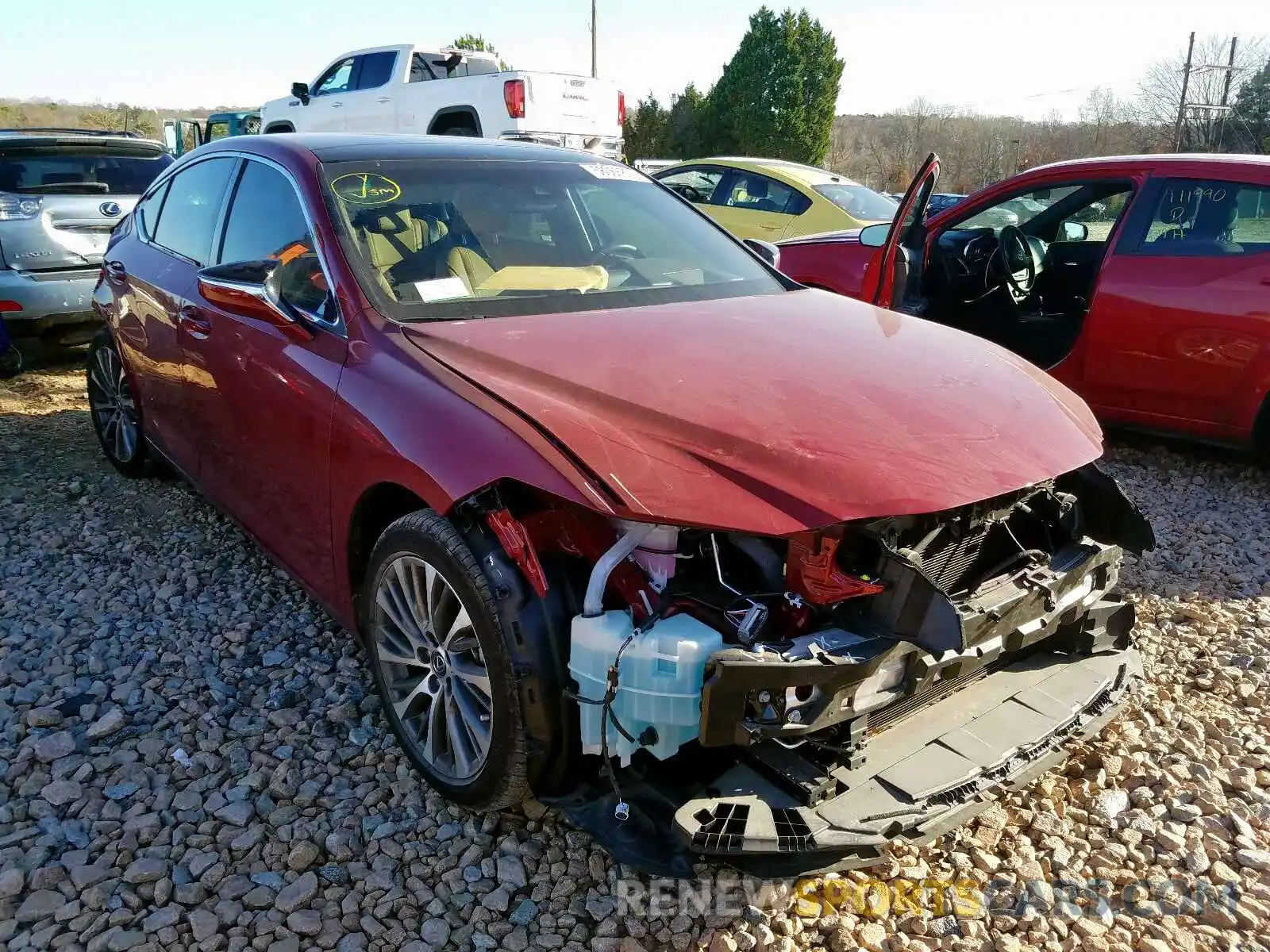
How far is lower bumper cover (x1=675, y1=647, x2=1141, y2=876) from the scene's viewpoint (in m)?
2.02

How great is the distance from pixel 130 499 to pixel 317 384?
101 inches

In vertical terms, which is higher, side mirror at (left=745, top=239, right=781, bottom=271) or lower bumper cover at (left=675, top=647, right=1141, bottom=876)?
side mirror at (left=745, top=239, right=781, bottom=271)

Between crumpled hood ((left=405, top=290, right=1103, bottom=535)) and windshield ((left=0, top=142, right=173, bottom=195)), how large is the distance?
5636 mm

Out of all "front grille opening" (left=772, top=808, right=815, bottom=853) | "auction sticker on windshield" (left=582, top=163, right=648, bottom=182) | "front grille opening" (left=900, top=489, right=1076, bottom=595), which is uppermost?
"auction sticker on windshield" (left=582, top=163, right=648, bottom=182)

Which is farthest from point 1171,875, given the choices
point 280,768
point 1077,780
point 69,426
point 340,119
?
point 340,119

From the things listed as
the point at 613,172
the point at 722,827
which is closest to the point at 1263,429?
the point at 613,172

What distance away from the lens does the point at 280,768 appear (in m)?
2.75

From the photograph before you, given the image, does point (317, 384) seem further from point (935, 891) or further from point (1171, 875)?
point (1171, 875)

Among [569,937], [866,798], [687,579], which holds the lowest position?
[569,937]

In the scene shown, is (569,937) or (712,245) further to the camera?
(712,245)

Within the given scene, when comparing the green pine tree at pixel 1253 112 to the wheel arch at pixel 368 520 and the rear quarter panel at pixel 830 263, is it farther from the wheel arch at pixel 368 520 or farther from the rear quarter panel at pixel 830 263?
the wheel arch at pixel 368 520

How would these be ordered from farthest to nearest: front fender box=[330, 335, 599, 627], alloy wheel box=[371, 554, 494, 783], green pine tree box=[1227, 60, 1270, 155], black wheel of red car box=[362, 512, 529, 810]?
green pine tree box=[1227, 60, 1270, 155], alloy wheel box=[371, 554, 494, 783], black wheel of red car box=[362, 512, 529, 810], front fender box=[330, 335, 599, 627]

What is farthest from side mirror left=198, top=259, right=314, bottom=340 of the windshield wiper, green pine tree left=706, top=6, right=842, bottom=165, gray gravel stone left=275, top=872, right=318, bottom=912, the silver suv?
green pine tree left=706, top=6, right=842, bottom=165

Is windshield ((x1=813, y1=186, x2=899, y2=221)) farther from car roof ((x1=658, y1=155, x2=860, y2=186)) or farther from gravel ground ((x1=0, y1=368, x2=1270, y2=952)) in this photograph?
gravel ground ((x1=0, y1=368, x2=1270, y2=952))
